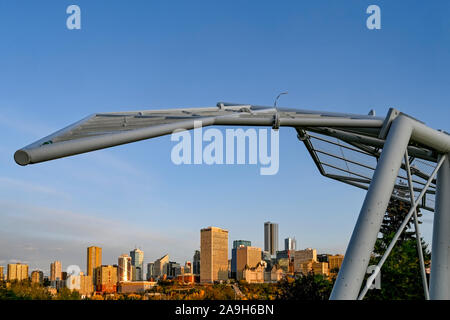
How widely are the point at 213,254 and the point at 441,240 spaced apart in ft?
276

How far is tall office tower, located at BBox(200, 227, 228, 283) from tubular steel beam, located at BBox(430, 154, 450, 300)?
71.0 m

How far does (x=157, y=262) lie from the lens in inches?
3787

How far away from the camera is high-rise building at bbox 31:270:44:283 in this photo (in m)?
45.1

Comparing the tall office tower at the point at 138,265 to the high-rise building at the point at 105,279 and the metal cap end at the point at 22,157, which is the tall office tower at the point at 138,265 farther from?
the metal cap end at the point at 22,157

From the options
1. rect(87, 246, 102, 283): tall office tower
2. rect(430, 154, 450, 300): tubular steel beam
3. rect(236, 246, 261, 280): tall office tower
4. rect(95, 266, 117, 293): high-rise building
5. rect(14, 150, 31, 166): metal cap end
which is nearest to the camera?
rect(14, 150, 31, 166): metal cap end

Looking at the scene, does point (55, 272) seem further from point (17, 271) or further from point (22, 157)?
point (22, 157)

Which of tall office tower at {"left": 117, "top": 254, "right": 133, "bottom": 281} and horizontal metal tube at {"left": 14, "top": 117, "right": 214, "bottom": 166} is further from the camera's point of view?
tall office tower at {"left": 117, "top": 254, "right": 133, "bottom": 281}

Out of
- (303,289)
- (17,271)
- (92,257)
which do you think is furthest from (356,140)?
(92,257)

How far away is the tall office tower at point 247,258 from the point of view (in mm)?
95912

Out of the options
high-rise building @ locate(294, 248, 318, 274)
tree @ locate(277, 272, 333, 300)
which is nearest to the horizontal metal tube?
tree @ locate(277, 272, 333, 300)

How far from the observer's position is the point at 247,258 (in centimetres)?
10081

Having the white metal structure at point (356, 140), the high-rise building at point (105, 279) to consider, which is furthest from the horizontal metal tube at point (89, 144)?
the high-rise building at point (105, 279)

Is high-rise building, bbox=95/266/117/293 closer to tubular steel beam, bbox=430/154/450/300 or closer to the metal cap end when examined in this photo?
tubular steel beam, bbox=430/154/450/300
